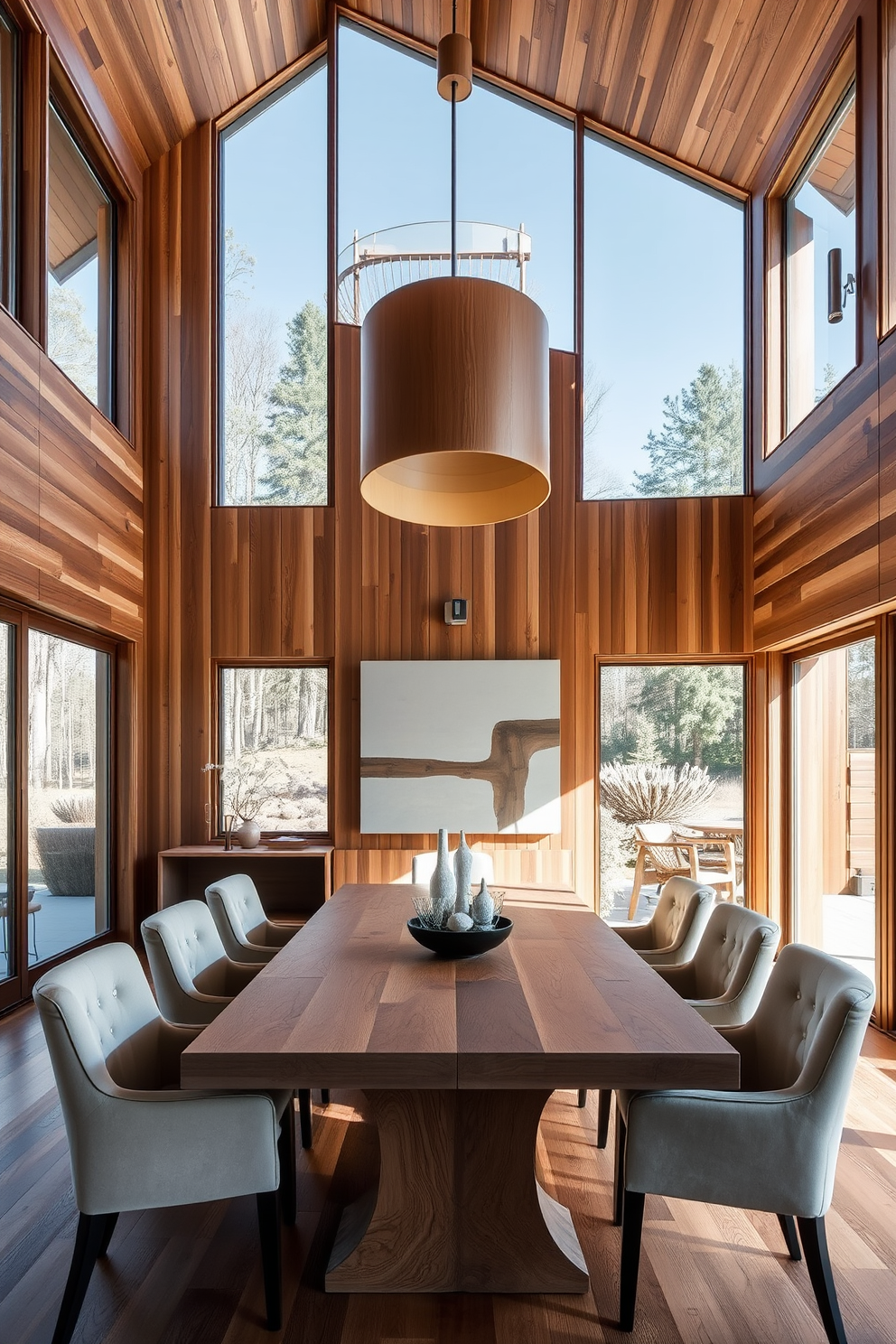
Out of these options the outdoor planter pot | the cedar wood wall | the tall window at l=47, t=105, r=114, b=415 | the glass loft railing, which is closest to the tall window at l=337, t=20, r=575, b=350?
the glass loft railing

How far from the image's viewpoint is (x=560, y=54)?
5.70m

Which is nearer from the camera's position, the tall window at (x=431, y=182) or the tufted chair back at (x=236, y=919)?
the tufted chair back at (x=236, y=919)

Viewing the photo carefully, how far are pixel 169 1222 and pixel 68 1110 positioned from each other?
75 cm

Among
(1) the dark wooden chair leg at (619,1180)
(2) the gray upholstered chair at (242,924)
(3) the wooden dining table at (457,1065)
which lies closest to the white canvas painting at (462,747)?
(2) the gray upholstered chair at (242,924)

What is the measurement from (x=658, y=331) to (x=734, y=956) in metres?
4.51

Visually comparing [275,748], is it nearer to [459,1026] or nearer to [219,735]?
[219,735]

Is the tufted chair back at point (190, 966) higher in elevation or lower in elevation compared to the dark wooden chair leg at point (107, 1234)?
higher

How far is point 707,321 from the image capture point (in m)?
5.97

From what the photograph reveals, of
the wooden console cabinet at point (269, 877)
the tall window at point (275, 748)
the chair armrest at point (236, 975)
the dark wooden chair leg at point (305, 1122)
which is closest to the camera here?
the dark wooden chair leg at point (305, 1122)

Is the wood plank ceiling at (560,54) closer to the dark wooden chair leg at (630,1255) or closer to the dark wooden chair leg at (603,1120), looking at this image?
the dark wooden chair leg at (603,1120)

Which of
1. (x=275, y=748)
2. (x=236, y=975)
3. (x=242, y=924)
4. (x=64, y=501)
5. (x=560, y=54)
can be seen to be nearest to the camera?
(x=236, y=975)

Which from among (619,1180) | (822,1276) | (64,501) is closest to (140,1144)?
(619,1180)

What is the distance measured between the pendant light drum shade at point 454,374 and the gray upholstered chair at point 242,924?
183 cm

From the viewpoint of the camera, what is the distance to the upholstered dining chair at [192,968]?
9.09 ft
